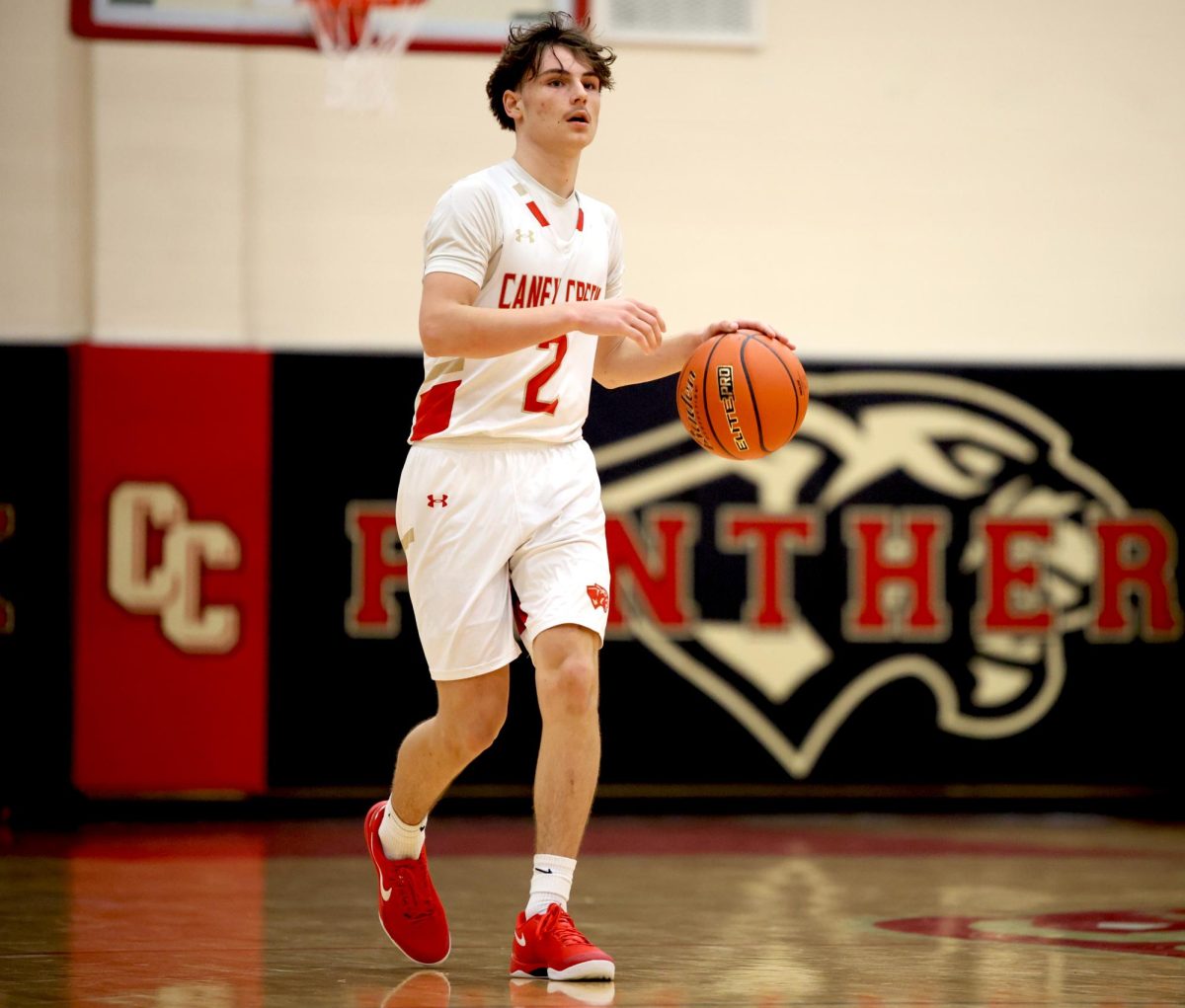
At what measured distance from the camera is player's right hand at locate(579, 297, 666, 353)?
352cm

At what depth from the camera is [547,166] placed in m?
3.86

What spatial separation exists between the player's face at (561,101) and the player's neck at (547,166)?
0.03m

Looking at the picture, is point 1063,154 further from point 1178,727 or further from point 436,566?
point 436,566

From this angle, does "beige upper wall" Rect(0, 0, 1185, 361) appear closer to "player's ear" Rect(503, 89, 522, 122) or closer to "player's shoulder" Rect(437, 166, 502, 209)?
"player's ear" Rect(503, 89, 522, 122)

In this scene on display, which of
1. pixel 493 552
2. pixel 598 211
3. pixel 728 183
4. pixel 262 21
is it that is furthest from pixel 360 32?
pixel 493 552

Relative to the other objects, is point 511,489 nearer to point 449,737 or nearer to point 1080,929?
point 449,737

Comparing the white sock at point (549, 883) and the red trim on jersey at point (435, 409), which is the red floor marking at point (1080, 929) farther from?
the red trim on jersey at point (435, 409)

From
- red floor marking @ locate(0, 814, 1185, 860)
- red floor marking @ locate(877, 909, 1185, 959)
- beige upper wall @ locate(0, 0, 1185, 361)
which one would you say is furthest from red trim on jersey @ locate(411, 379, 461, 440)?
beige upper wall @ locate(0, 0, 1185, 361)

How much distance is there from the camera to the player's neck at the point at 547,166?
12.6 feet

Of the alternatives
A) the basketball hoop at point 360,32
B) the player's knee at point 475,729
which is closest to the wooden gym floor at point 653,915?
the player's knee at point 475,729

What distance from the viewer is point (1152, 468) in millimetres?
7906

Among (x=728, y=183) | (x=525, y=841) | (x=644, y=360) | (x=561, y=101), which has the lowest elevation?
(x=525, y=841)

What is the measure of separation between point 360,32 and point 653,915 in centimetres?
396

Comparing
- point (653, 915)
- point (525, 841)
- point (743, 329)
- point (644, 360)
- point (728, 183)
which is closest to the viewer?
point (743, 329)
